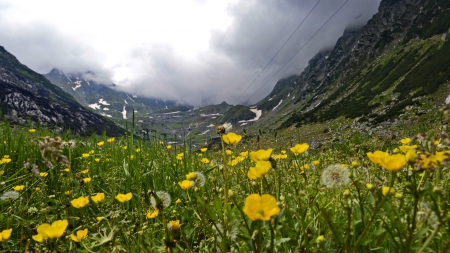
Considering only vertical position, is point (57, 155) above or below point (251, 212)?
above

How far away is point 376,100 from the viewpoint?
86688 millimetres

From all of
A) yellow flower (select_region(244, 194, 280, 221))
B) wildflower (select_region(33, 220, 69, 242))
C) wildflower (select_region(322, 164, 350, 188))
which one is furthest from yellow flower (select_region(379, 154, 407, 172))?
wildflower (select_region(33, 220, 69, 242))

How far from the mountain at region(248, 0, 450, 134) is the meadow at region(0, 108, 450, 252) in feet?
208

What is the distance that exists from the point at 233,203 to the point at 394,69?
128 m

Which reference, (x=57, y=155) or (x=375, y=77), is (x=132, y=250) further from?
(x=375, y=77)

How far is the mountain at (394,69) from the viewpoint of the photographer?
65.3 metres

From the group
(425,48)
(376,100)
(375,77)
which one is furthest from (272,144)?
(375,77)

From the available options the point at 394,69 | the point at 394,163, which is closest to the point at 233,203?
the point at 394,163

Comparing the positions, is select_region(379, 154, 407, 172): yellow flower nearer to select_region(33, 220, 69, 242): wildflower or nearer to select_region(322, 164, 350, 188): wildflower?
select_region(322, 164, 350, 188): wildflower

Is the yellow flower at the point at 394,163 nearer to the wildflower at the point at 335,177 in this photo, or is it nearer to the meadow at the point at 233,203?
the meadow at the point at 233,203

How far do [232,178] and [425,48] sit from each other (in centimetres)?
12745

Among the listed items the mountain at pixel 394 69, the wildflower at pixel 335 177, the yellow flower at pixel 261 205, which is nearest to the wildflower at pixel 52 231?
the yellow flower at pixel 261 205

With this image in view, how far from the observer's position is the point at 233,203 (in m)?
2.86

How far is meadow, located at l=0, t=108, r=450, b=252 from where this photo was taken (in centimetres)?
121
